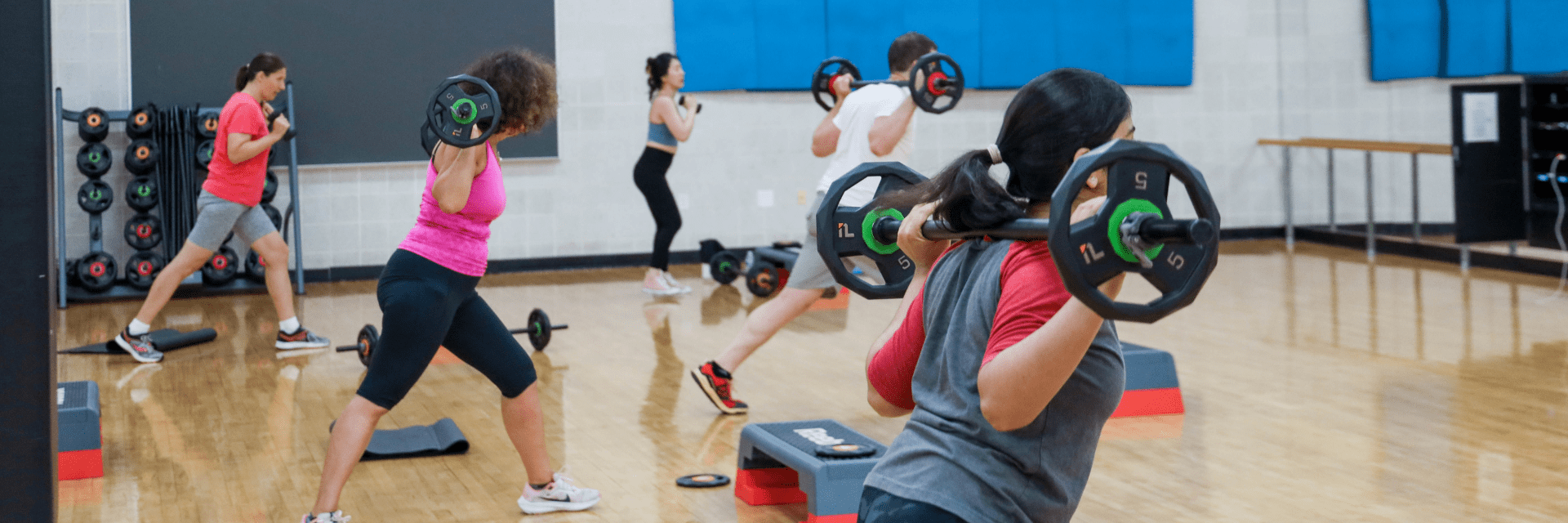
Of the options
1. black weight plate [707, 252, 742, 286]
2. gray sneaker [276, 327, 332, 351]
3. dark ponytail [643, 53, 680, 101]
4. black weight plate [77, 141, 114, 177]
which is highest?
dark ponytail [643, 53, 680, 101]

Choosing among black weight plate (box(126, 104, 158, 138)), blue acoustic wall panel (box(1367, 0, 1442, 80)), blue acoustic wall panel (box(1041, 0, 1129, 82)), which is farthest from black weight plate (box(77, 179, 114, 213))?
blue acoustic wall panel (box(1367, 0, 1442, 80))

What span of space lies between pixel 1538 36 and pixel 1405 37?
846 mm

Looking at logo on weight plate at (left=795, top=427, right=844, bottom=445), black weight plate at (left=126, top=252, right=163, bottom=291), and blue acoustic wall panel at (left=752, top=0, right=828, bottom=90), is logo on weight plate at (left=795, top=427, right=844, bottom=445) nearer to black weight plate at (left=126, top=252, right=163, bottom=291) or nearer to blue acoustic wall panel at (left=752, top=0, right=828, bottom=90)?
black weight plate at (left=126, top=252, right=163, bottom=291)

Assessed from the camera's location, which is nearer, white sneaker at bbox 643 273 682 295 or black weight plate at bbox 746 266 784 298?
black weight plate at bbox 746 266 784 298

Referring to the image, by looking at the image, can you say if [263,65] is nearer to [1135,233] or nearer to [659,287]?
[659,287]

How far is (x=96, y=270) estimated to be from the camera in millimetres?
7797

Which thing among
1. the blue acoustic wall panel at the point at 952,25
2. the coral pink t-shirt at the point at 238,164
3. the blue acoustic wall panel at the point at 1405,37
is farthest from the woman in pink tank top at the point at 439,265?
the blue acoustic wall panel at the point at 1405,37

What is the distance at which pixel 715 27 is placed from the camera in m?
9.13

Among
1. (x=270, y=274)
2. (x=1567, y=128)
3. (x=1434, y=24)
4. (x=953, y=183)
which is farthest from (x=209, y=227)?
(x=1434, y=24)

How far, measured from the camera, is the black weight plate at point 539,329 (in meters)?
5.92

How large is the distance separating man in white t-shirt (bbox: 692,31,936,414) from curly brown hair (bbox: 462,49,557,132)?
1351 mm

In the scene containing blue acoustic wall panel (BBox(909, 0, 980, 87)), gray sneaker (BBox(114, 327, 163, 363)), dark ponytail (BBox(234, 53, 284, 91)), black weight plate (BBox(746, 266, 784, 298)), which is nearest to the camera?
dark ponytail (BBox(234, 53, 284, 91))

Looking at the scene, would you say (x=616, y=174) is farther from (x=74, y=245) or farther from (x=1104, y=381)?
(x=1104, y=381)

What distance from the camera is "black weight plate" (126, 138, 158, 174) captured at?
786 cm
